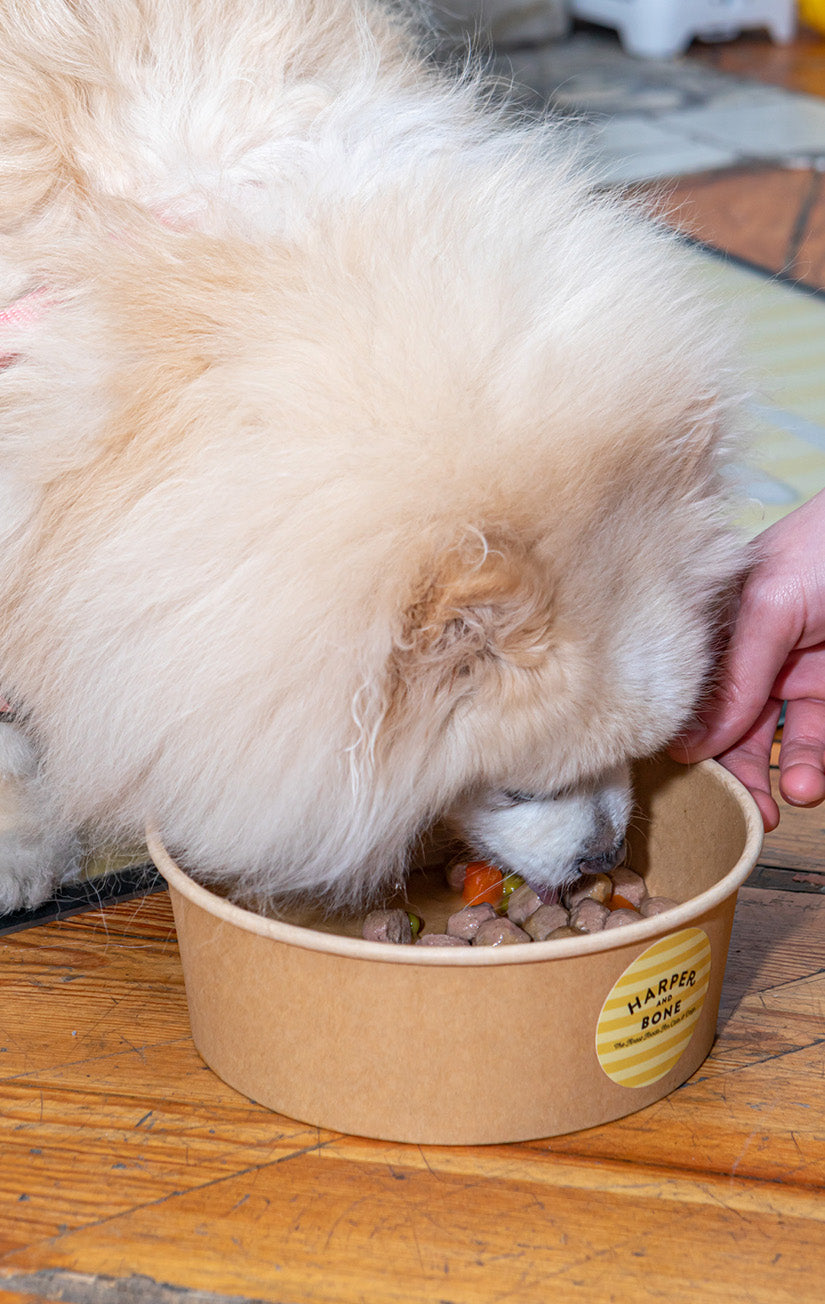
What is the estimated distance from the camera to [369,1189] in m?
1.19

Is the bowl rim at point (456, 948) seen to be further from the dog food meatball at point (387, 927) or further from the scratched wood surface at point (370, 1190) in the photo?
the dog food meatball at point (387, 927)

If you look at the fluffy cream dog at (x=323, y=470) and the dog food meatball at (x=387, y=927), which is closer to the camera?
the fluffy cream dog at (x=323, y=470)

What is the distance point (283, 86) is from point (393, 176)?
25cm

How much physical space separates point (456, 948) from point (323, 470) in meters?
0.41

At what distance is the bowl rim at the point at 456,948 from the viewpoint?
43.7 inches

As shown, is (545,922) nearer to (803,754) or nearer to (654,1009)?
(654,1009)

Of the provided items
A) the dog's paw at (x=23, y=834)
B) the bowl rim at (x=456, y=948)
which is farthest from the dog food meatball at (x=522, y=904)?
the dog's paw at (x=23, y=834)

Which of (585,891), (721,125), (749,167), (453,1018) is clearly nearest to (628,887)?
(585,891)

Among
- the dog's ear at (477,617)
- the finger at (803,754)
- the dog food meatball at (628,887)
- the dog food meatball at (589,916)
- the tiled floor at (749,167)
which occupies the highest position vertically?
the dog's ear at (477,617)

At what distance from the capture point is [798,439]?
311cm

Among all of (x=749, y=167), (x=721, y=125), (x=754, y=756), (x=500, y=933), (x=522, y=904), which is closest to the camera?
(x=500, y=933)

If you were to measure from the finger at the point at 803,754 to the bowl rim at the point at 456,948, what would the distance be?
36 cm

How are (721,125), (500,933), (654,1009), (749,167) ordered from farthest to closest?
(721,125), (749,167), (500,933), (654,1009)

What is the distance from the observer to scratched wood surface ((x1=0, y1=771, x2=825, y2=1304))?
1104 millimetres
